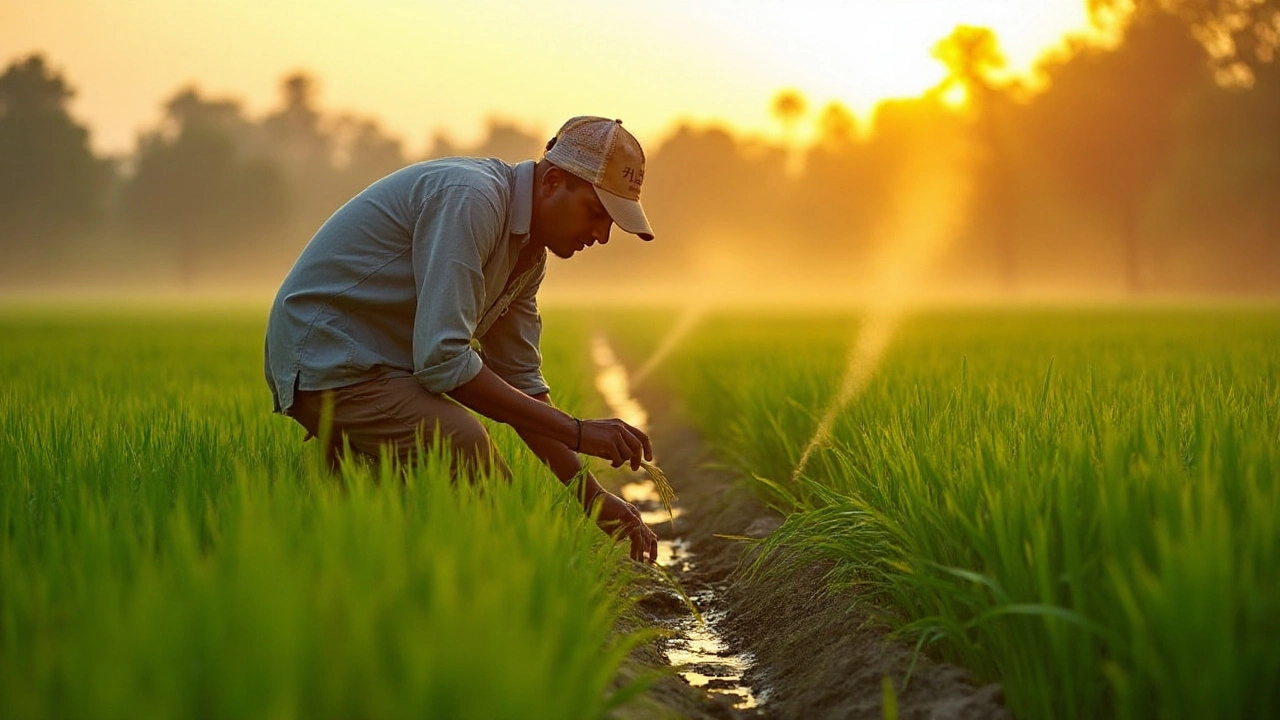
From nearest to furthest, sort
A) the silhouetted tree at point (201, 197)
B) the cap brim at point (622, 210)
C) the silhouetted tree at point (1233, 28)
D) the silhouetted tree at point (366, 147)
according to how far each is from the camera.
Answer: the cap brim at point (622, 210) → the silhouetted tree at point (1233, 28) → the silhouetted tree at point (201, 197) → the silhouetted tree at point (366, 147)

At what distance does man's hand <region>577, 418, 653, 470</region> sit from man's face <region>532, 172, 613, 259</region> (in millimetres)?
491

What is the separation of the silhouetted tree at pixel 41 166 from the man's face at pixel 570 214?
63105 mm

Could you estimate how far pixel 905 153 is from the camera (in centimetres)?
6031

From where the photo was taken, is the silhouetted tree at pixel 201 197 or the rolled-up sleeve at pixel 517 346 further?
the silhouetted tree at pixel 201 197

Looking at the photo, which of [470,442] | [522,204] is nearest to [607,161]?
[522,204]

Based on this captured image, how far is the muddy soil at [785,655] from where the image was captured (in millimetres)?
2469

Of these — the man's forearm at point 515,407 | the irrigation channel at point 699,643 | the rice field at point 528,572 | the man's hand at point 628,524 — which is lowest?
the irrigation channel at point 699,643

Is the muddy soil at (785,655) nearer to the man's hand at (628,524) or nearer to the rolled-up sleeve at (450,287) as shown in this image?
the man's hand at (628,524)

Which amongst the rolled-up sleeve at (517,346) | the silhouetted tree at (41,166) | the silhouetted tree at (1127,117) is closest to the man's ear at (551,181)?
the rolled-up sleeve at (517,346)

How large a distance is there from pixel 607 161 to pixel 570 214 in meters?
0.20

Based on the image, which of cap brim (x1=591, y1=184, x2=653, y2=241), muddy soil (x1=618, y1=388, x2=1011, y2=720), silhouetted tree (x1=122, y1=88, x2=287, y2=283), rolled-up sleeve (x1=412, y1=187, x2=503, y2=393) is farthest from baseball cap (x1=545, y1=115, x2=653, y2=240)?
silhouetted tree (x1=122, y1=88, x2=287, y2=283)

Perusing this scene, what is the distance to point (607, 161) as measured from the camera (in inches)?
120

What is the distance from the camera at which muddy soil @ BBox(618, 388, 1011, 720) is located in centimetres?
247

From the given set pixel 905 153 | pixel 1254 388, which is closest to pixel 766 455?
pixel 1254 388
